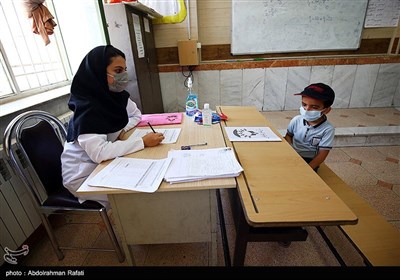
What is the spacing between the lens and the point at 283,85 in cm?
346

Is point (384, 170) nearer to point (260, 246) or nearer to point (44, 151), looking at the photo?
point (260, 246)

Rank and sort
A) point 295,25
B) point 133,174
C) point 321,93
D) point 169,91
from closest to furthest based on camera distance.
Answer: point 133,174
point 321,93
point 295,25
point 169,91

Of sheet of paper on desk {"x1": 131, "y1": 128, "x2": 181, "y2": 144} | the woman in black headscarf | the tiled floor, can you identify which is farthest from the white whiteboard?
the woman in black headscarf

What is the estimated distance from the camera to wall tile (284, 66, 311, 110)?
3.35m

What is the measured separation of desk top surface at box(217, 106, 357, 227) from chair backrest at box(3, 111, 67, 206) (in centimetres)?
111

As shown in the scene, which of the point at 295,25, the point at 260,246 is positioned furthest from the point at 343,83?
the point at 260,246

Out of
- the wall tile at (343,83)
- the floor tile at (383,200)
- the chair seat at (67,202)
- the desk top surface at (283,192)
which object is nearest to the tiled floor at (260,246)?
the floor tile at (383,200)

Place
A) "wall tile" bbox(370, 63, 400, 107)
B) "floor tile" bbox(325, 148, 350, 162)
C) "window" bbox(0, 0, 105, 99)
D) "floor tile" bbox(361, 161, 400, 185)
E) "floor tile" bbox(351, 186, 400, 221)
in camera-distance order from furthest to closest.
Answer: "wall tile" bbox(370, 63, 400, 107) < "floor tile" bbox(325, 148, 350, 162) < "floor tile" bbox(361, 161, 400, 185) < "window" bbox(0, 0, 105, 99) < "floor tile" bbox(351, 186, 400, 221)

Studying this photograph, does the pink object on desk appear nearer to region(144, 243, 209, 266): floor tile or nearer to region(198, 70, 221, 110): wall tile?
region(144, 243, 209, 266): floor tile

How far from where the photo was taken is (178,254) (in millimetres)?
1350

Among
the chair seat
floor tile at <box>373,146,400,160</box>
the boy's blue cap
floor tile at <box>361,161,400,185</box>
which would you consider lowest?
floor tile at <box>373,146,400,160</box>

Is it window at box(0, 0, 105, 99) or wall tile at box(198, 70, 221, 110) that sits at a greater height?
window at box(0, 0, 105, 99)

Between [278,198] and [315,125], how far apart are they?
2.84ft

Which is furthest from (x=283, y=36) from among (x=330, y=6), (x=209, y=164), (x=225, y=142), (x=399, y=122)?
(x=209, y=164)
